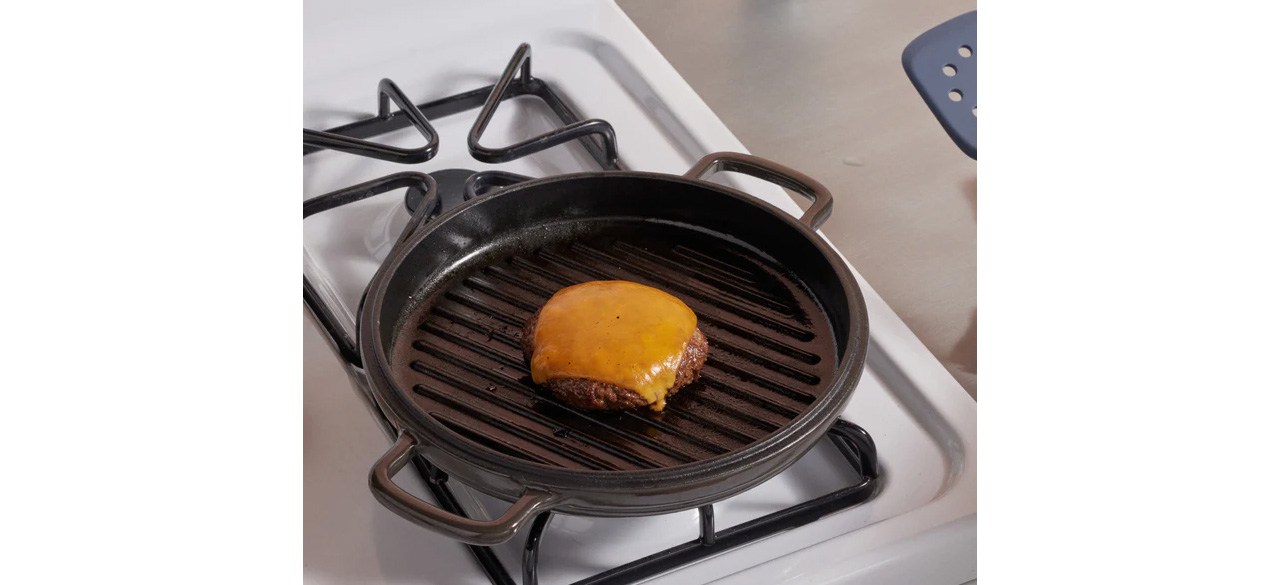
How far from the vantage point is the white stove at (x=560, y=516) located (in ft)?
2.40

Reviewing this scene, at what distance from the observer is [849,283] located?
80 cm

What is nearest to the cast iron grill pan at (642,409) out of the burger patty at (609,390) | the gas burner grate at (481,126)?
the burger patty at (609,390)

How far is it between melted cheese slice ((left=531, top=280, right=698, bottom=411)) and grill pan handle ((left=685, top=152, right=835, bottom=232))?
0.13 meters

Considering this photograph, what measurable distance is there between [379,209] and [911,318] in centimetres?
44

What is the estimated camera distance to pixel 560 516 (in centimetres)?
Result: 76

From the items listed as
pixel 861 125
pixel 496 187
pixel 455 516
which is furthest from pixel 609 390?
pixel 861 125

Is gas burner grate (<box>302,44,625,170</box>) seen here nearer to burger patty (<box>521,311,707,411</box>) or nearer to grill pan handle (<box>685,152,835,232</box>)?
grill pan handle (<box>685,152,835,232</box>)

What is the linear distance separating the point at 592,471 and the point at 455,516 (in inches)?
2.9

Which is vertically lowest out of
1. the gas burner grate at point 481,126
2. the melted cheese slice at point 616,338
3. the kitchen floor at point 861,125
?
the kitchen floor at point 861,125

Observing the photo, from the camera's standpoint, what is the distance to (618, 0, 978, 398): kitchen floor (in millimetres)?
1019

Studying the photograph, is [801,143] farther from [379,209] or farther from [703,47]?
[379,209]

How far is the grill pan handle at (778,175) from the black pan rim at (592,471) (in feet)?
0.14

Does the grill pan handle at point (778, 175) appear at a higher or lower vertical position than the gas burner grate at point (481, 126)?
lower

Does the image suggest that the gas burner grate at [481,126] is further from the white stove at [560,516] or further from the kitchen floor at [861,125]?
the kitchen floor at [861,125]
